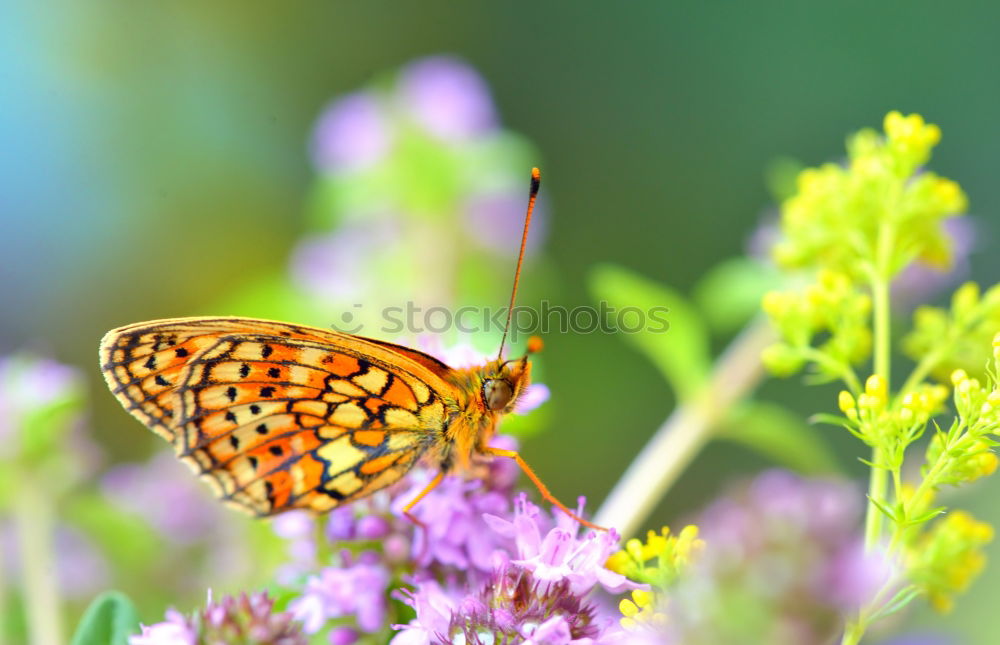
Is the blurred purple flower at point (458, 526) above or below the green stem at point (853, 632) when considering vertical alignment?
below

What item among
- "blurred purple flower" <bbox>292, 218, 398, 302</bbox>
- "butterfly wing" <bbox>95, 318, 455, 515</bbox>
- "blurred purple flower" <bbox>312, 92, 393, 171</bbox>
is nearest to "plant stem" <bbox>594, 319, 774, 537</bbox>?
"butterfly wing" <bbox>95, 318, 455, 515</bbox>

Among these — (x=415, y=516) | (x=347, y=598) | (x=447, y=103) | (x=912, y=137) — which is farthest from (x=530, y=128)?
(x=347, y=598)

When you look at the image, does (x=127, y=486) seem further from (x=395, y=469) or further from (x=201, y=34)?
(x=201, y=34)

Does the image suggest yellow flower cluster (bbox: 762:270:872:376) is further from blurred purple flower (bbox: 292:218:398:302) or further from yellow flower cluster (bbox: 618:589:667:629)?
blurred purple flower (bbox: 292:218:398:302)

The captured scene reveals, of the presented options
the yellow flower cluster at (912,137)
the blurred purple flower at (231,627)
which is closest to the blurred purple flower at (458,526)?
the blurred purple flower at (231,627)

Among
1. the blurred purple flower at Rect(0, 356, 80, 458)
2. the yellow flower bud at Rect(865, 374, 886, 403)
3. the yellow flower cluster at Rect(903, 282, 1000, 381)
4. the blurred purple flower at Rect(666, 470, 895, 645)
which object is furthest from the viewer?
the blurred purple flower at Rect(0, 356, 80, 458)

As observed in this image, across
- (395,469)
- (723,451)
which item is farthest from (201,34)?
(395,469)

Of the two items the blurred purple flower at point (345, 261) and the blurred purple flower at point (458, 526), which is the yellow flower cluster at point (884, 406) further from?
A: the blurred purple flower at point (345, 261)
